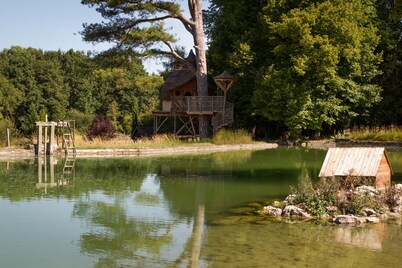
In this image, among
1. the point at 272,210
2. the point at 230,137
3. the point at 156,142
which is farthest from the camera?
the point at 230,137

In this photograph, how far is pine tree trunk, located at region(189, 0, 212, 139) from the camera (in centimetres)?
3127

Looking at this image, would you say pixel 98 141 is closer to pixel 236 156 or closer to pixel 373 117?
pixel 236 156

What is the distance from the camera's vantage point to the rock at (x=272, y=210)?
1067 centimetres

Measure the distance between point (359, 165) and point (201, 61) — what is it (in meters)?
20.9

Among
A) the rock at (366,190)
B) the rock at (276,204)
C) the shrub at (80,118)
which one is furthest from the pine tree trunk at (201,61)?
the rock at (366,190)

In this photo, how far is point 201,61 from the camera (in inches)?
1259

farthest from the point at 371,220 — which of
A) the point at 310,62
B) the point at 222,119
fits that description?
the point at 222,119

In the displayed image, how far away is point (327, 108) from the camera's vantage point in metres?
31.9

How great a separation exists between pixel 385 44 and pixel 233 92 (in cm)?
1069

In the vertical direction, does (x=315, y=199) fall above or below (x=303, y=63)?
below

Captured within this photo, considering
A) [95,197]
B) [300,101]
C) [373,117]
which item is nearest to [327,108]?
[300,101]

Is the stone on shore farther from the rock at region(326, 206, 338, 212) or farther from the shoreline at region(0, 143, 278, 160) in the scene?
the shoreline at region(0, 143, 278, 160)

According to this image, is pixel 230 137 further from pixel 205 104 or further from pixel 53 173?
pixel 53 173

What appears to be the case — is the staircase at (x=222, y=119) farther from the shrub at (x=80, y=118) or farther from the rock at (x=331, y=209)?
the rock at (x=331, y=209)
